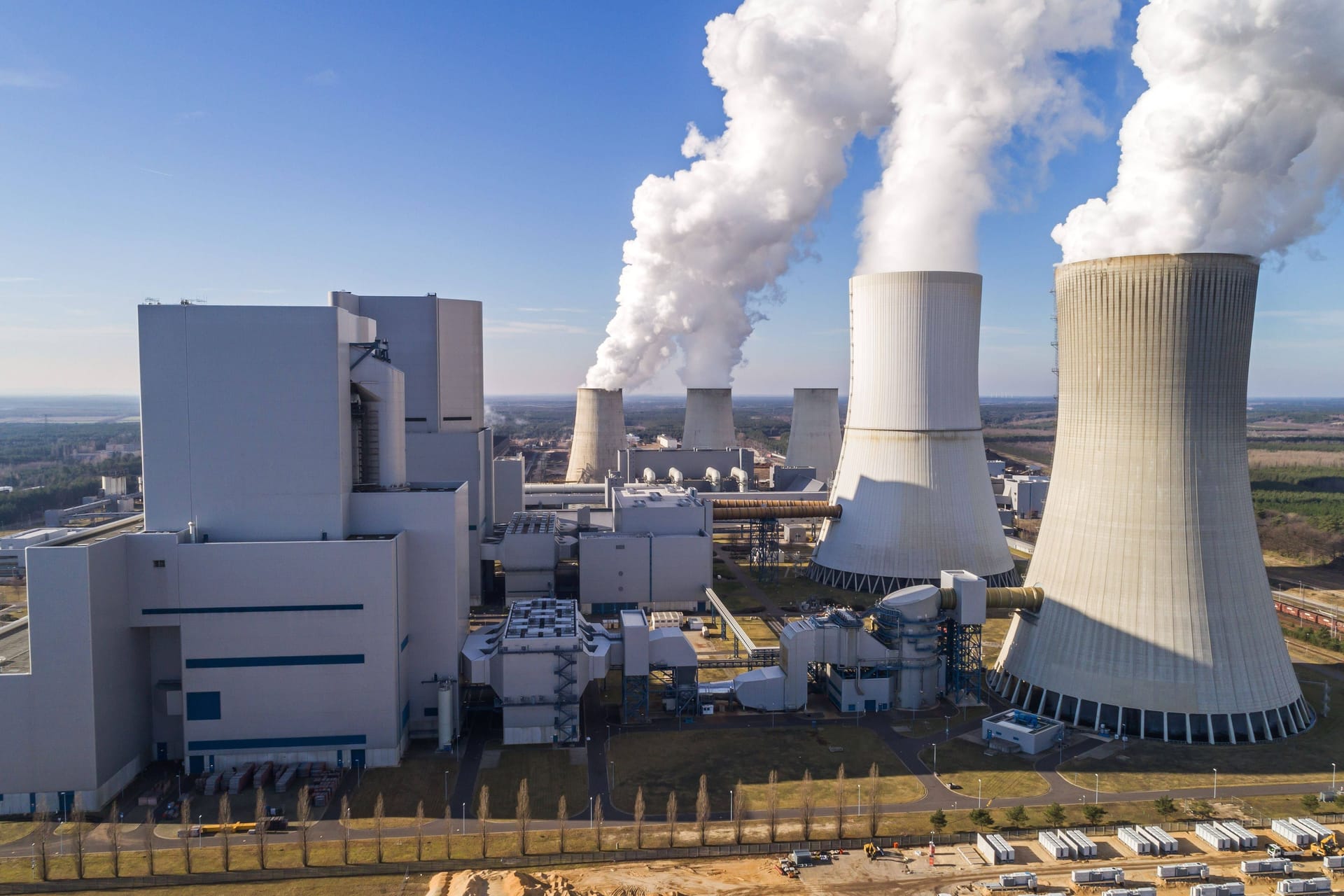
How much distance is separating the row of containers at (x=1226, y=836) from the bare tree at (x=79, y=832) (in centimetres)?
2932

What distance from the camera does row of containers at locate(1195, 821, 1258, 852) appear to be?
22.8 meters

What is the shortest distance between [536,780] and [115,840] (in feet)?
36.5

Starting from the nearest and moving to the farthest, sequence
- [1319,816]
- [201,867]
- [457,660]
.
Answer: [201,867] < [1319,816] < [457,660]

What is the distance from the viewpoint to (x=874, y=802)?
23516mm

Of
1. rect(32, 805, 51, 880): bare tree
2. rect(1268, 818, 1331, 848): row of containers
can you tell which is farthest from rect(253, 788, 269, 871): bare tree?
rect(1268, 818, 1331, 848): row of containers

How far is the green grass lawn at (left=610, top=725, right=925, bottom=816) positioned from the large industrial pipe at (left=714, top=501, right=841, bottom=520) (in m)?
20.8

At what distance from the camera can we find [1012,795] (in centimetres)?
2595

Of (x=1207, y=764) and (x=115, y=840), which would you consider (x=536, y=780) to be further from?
(x=1207, y=764)

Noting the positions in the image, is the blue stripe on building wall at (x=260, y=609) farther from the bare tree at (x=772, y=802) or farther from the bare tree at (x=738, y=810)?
the bare tree at (x=772, y=802)

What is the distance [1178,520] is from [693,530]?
83.9 ft

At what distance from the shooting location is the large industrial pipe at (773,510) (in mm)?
51156

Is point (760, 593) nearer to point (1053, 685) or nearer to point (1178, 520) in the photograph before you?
point (1053, 685)

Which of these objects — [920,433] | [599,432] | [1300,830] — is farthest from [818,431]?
[1300,830]

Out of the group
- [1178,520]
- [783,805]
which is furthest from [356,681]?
[1178,520]
